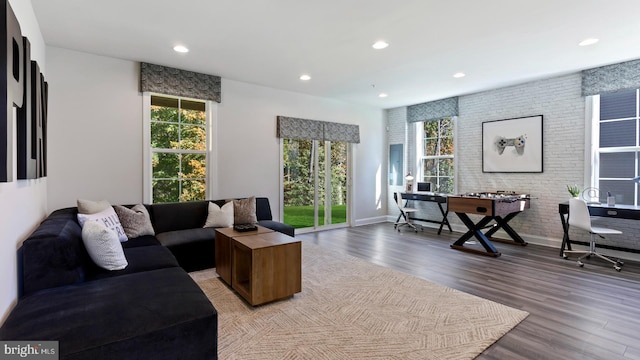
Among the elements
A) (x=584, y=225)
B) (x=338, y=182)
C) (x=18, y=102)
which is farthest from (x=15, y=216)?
(x=584, y=225)

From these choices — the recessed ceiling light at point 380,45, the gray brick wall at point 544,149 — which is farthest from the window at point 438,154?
the recessed ceiling light at point 380,45

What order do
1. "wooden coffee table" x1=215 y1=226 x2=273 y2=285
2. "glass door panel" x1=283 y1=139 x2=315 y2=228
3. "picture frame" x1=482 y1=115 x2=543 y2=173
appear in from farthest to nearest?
"glass door panel" x1=283 y1=139 x2=315 y2=228, "picture frame" x1=482 y1=115 x2=543 y2=173, "wooden coffee table" x1=215 y1=226 x2=273 y2=285

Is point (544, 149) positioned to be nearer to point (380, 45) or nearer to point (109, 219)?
point (380, 45)

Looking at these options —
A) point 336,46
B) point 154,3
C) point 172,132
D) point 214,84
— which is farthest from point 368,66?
point 172,132

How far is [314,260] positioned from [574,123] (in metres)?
4.42

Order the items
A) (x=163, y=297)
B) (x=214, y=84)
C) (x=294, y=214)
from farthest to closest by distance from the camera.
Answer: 1. (x=294, y=214)
2. (x=214, y=84)
3. (x=163, y=297)

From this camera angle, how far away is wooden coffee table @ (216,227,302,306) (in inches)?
106

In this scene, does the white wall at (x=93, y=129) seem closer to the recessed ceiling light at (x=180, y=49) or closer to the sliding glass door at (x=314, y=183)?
the recessed ceiling light at (x=180, y=49)

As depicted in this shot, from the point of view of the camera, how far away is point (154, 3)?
2.74m

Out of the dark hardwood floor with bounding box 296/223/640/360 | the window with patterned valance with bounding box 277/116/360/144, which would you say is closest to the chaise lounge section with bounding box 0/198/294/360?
the dark hardwood floor with bounding box 296/223/640/360

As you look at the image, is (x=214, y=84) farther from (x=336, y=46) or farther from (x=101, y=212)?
(x=101, y=212)

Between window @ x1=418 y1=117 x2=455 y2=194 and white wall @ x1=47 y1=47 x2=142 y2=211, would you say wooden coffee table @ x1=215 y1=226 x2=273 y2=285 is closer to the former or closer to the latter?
white wall @ x1=47 y1=47 x2=142 y2=211

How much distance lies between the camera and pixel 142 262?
8.68 feet

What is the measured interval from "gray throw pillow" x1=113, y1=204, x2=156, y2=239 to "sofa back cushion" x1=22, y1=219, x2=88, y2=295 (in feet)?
4.44
